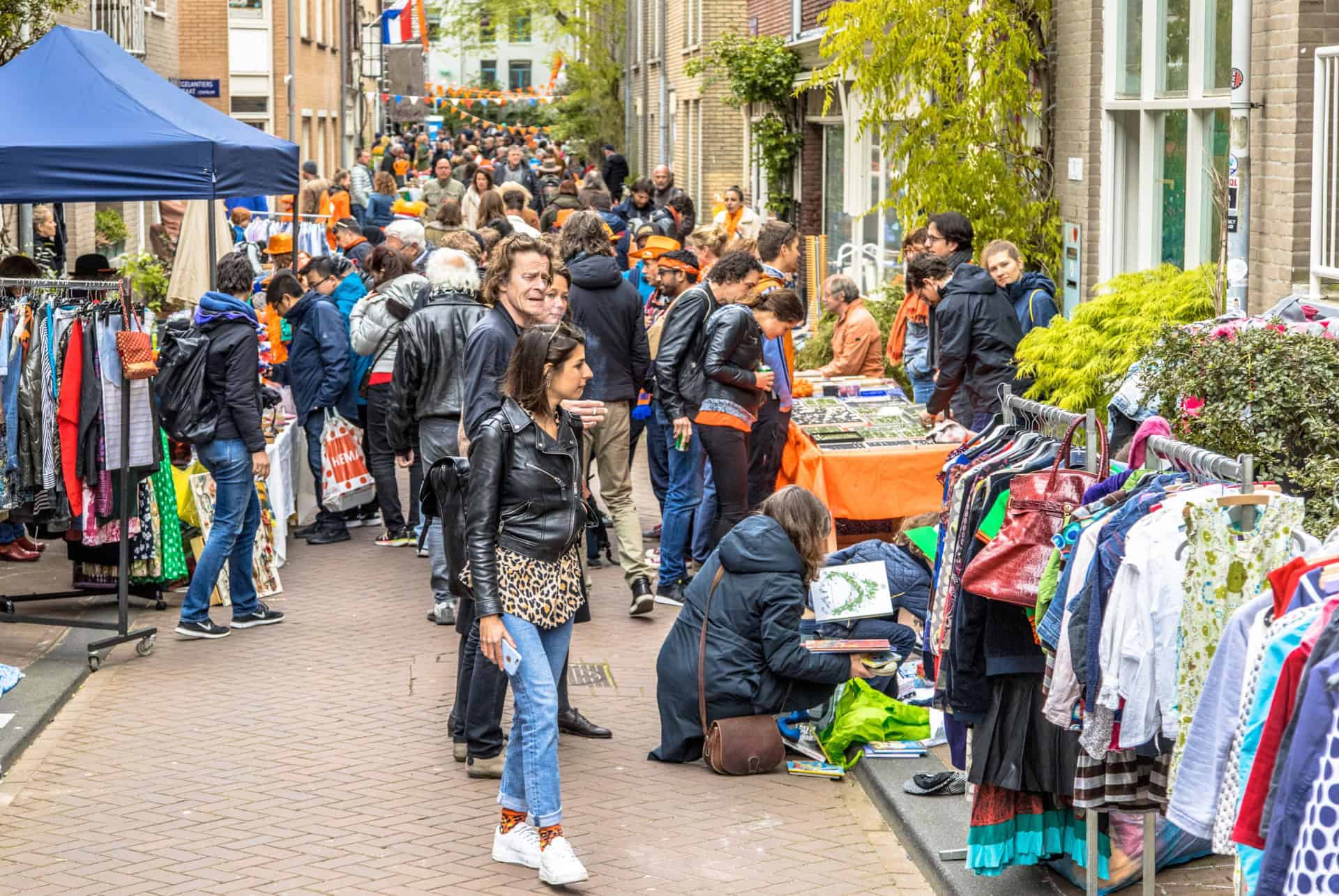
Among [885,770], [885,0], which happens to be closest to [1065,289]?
[885,0]

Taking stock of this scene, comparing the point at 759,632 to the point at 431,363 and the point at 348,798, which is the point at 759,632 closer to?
the point at 348,798

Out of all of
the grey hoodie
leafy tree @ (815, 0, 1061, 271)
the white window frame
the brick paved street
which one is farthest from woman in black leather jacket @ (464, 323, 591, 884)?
leafy tree @ (815, 0, 1061, 271)

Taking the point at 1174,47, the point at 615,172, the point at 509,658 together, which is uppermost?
the point at 615,172

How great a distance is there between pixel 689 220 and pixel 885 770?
13063mm

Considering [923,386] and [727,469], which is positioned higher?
[923,386]

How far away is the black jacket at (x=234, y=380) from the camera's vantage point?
9023 millimetres

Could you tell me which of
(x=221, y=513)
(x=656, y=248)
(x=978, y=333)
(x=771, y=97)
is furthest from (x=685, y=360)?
(x=771, y=97)

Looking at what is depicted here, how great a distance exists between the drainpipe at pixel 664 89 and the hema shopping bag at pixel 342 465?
24.6 meters

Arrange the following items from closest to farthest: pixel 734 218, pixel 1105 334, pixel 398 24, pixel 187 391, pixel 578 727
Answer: pixel 578 727
pixel 1105 334
pixel 187 391
pixel 734 218
pixel 398 24

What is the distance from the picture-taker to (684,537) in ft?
32.9

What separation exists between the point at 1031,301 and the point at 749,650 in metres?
4.27

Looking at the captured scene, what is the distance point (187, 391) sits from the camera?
29.5 feet

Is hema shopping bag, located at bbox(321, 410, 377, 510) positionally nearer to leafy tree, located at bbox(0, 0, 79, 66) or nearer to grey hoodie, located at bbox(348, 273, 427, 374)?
grey hoodie, located at bbox(348, 273, 427, 374)

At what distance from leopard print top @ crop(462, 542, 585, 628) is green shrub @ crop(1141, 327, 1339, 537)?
6.91ft
